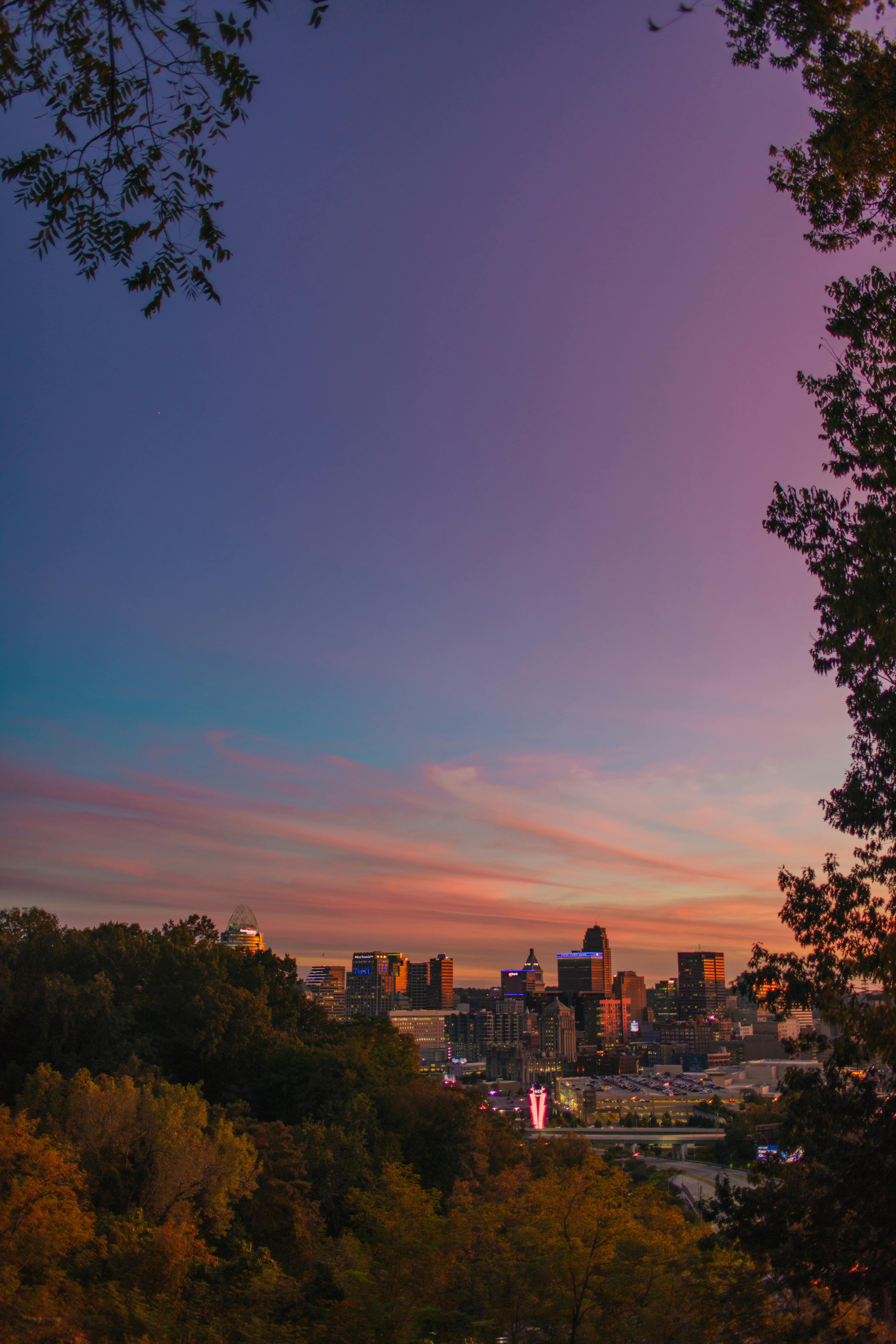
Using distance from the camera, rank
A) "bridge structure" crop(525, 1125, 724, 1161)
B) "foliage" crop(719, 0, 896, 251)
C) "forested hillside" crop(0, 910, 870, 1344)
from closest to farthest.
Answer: "foliage" crop(719, 0, 896, 251)
"forested hillside" crop(0, 910, 870, 1344)
"bridge structure" crop(525, 1125, 724, 1161)

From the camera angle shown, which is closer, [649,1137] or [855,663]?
[855,663]

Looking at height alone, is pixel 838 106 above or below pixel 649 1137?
above

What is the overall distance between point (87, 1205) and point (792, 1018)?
53.0ft

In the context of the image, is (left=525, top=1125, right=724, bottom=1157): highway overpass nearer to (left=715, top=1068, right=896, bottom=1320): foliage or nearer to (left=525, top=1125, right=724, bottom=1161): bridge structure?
(left=525, top=1125, right=724, bottom=1161): bridge structure

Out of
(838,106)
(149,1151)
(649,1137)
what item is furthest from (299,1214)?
(649,1137)

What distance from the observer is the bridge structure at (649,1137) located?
8644 cm

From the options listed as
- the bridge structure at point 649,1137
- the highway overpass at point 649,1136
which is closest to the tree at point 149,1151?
the bridge structure at point 649,1137

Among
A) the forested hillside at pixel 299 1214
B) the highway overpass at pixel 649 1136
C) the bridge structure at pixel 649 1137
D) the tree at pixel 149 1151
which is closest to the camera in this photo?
the forested hillside at pixel 299 1214

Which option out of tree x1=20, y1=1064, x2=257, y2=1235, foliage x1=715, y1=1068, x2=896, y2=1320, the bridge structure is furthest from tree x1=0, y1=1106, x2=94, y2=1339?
the bridge structure

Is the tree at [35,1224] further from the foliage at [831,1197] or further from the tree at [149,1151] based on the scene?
the foliage at [831,1197]

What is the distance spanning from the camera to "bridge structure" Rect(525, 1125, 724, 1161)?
86438 millimetres

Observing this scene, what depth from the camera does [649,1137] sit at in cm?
9706

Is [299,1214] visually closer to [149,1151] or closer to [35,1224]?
[149,1151]

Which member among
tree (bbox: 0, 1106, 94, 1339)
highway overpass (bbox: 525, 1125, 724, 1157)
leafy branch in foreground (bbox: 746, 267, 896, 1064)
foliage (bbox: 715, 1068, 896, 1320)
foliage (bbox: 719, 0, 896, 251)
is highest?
foliage (bbox: 719, 0, 896, 251)
